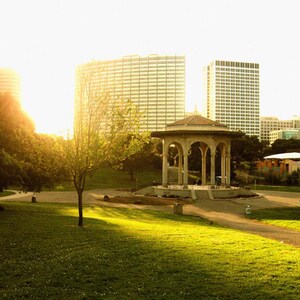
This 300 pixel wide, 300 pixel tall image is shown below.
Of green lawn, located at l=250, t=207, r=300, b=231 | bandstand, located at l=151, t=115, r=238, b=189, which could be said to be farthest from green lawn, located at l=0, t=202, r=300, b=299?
bandstand, located at l=151, t=115, r=238, b=189

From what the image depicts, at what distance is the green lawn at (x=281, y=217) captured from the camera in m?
25.1

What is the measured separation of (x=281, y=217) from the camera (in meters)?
29.3

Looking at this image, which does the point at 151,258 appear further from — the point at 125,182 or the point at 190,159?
the point at 190,159

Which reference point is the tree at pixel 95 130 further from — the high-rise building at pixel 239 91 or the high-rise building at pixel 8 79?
the high-rise building at pixel 239 91

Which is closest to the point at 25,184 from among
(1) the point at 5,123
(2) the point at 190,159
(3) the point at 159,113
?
(1) the point at 5,123

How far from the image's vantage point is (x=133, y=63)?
6624 inches

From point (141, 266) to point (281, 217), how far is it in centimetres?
2111

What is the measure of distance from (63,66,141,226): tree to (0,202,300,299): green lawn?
11.5ft

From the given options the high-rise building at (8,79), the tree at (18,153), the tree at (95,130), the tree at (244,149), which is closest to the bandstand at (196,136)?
the tree at (18,153)

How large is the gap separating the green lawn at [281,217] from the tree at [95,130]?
12.4 metres

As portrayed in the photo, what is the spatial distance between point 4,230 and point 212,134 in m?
35.0

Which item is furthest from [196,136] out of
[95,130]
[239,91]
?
[239,91]

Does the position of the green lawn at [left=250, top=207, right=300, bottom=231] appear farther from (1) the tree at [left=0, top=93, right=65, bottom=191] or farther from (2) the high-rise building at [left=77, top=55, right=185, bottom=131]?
(2) the high-rise building at [left=77, top=55, right=185, bottom=131]

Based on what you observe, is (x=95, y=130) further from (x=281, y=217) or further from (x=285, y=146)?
(x=285, y=146)
